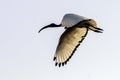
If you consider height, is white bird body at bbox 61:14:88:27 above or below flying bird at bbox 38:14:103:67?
above

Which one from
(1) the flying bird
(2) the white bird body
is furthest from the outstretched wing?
(2) the white bird body

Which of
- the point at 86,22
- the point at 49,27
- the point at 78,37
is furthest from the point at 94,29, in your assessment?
the point at 49,27

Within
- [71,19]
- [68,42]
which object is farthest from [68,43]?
[71,19]

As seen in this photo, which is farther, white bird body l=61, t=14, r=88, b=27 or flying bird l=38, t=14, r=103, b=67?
flying bird l=38, t=14, r=103, b=67

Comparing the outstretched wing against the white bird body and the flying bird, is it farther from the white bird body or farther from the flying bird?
the white bird body

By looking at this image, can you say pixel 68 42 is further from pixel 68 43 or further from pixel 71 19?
pixel 71 19

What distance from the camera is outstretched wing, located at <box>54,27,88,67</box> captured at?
4.54 m

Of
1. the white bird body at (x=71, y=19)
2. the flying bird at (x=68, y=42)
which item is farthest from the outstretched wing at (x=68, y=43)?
the white bird body at (x=71, y=19)

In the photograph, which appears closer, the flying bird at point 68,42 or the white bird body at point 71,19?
the white bird body at point 71,19

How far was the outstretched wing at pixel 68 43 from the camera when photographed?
4.54 metres

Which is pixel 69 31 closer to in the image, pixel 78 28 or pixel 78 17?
pixel 78 28

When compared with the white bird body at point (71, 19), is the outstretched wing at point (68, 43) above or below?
below

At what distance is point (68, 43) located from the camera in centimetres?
464

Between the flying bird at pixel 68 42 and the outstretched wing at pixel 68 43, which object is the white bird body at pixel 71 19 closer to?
the flying bird at pixel 68 42
